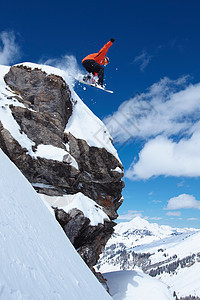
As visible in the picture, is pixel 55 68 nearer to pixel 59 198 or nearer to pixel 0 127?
pixel 0 127

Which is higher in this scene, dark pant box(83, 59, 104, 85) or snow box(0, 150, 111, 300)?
dark pant box(83, 59, 104, 85)

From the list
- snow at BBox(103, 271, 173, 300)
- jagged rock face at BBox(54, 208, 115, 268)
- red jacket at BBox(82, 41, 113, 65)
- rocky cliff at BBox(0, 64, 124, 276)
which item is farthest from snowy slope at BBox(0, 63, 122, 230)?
red jacket at BBox(82, 41, 113, 65)

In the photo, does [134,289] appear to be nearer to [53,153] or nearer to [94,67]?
[53,153]

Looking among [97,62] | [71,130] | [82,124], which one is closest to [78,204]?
[71,130]

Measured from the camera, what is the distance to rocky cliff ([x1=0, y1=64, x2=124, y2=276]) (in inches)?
687

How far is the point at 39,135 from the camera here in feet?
66.1

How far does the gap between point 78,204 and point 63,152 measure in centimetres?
590

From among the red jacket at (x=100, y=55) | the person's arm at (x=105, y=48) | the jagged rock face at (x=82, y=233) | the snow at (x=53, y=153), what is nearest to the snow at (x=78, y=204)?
the jagged rock face at (x=82, y=233)

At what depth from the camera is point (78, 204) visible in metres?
17.2

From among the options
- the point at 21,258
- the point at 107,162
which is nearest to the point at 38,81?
the point at 107,162

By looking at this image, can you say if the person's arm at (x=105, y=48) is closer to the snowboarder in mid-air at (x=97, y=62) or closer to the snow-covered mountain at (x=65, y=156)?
the snowboarder in mid-air at (x=97, y=62)

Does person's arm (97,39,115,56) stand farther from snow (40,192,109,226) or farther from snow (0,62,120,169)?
snow (40,192,109,226)

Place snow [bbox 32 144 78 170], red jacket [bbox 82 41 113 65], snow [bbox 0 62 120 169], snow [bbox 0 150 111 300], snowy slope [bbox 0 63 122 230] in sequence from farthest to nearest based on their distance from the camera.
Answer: snow [bbox 32 144 78 170]
snow [bbox 0 62 120 169]
snowy slope [bbox 0 63 122 230]
red jacket [bbox 82 41 113 65]
snow [bbox 0 150 111 300]

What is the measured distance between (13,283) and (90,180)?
2053 centimetres
